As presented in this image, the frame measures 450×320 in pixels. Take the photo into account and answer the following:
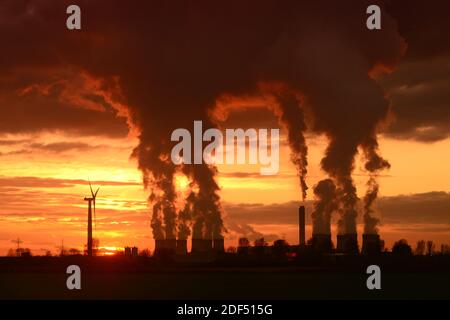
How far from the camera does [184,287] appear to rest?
618 feet

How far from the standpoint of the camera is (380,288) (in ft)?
637

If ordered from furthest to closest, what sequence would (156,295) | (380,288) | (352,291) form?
(380,288)
(352,291)
(156,295)
